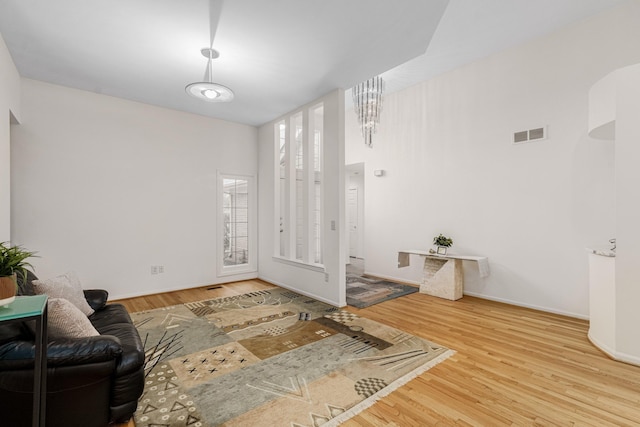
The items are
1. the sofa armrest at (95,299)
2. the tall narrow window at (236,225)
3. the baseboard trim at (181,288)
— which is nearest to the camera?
the sofa armrest at (95,299)

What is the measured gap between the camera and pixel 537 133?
4.11 metres

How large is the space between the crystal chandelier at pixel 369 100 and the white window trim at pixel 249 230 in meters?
2.57

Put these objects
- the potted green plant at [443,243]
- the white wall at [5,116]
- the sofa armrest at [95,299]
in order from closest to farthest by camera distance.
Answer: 1. the sofa armrest at [95,299]
2. the white wall at [5,116]
3. the potted green plant at [443,243]

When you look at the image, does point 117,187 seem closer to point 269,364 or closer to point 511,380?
point 269,364

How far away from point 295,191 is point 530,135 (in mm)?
3787

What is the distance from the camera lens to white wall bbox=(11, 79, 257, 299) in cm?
407

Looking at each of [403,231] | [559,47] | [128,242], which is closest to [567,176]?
[559,47]

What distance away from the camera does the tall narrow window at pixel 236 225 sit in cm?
580

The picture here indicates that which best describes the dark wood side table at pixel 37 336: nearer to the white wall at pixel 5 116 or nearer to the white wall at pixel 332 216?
the white wall at pixel 5 116

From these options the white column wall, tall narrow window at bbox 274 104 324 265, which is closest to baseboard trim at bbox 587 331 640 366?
the white column wall

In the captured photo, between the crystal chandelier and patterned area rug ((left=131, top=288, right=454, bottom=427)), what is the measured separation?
345 cm

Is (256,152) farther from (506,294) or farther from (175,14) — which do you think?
(506,294)

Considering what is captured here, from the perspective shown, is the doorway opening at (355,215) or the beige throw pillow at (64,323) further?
the doorway opening at (355,215)

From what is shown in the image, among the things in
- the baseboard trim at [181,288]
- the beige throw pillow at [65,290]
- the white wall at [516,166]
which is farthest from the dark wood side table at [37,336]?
the white wall at [516,166]
